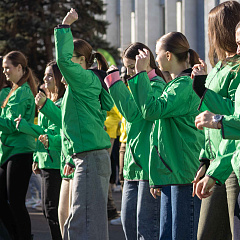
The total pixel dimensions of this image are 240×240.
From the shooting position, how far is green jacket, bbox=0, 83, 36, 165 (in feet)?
22.4

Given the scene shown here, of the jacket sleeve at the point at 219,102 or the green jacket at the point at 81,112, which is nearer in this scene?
the jacket sleeve at the point at 219,102

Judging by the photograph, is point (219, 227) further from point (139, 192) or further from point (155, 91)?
point (155, 91)

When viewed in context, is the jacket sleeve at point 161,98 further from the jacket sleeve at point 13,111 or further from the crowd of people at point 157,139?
the jacket sleeve at point 13,111

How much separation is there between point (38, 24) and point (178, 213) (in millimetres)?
22628

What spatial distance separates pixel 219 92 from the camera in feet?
13.6

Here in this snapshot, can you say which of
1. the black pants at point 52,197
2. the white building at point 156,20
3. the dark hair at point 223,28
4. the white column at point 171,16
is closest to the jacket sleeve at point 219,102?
the dark hair at point 223,28

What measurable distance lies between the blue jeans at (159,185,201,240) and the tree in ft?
71.3

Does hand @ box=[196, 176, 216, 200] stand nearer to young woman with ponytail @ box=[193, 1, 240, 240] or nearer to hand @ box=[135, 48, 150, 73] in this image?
young woman with ponytail @ box=[193, 1, 240, 240]

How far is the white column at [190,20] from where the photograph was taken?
28.1m

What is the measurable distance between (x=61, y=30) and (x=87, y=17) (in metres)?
23.1

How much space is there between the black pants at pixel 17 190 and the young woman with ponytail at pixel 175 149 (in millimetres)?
2091

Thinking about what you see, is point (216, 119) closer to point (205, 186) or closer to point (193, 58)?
point (205, 186)

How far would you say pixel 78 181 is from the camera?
521cm

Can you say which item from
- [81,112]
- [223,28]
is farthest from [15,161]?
[223,28]
